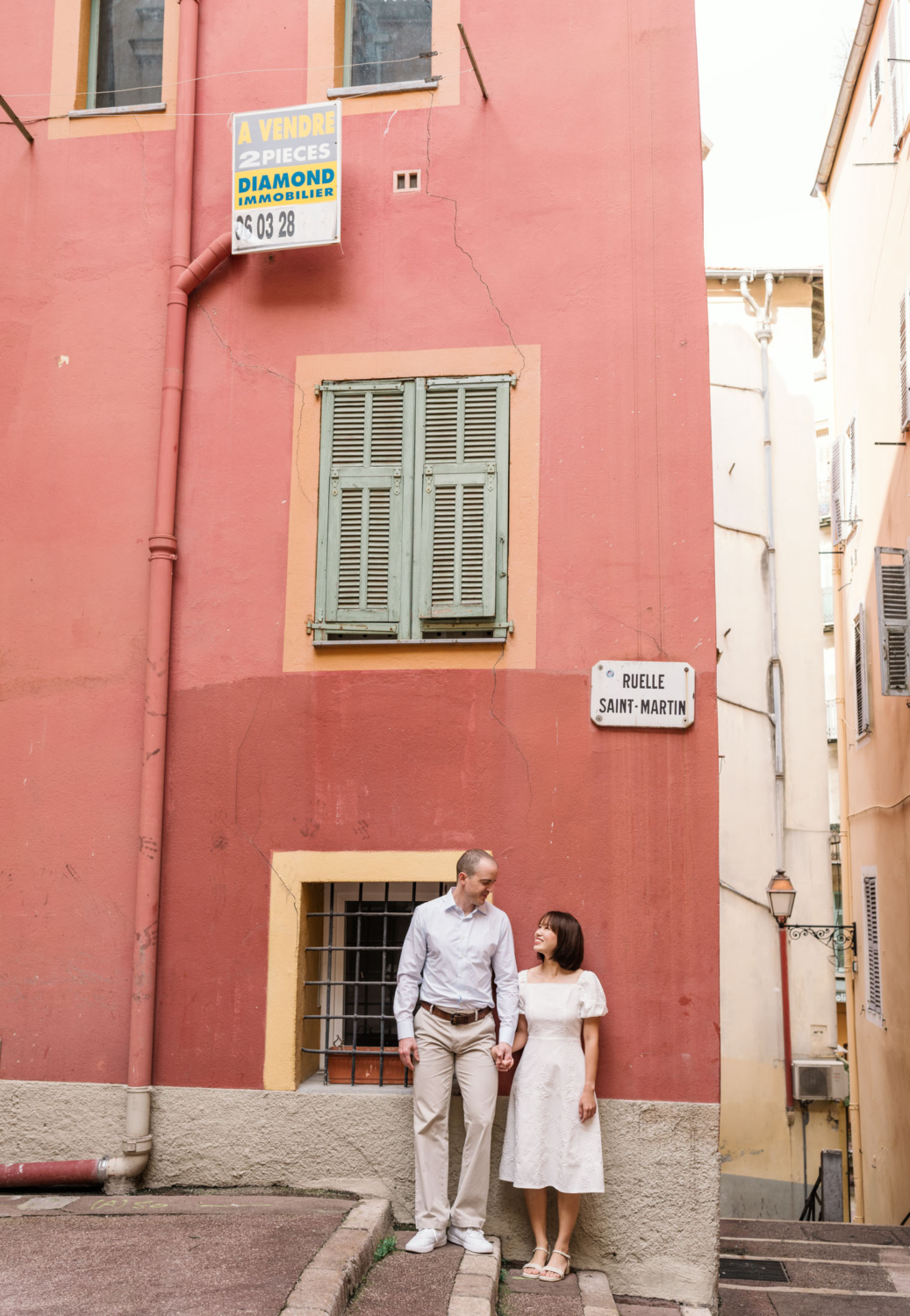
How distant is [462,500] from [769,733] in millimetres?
10336

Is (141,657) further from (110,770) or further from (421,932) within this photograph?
(421,932)

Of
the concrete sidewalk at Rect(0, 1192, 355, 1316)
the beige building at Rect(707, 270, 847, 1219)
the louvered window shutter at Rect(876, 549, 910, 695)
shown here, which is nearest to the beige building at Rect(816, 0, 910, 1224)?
the louvered window shutter at Rect(876, 549, 910, 695)

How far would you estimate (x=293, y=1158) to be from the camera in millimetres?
6258

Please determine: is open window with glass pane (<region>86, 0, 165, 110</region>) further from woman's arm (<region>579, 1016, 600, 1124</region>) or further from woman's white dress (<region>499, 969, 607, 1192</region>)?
woman's arm (<region>579, 1016, 600, 1124</region>)

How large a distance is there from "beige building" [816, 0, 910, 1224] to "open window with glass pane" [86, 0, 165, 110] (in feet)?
22.2

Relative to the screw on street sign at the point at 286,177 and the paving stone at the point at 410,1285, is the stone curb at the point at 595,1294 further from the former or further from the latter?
the screw on street sign at the point at 286,177

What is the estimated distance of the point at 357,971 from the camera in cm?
654

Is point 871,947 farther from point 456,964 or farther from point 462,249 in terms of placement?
point 462,249

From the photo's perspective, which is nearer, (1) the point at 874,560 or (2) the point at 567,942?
(2) the point at 567,942

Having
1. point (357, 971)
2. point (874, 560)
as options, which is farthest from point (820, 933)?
point (357, 971)

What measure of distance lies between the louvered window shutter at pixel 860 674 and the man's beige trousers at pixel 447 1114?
8.59m

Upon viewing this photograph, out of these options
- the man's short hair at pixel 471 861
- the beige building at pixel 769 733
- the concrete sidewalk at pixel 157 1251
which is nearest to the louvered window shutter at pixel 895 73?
the beige building at pixel 769 733

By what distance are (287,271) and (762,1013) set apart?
37.1 feet

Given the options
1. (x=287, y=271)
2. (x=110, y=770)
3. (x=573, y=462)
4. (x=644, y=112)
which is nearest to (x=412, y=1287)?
(x=110, y=770)
